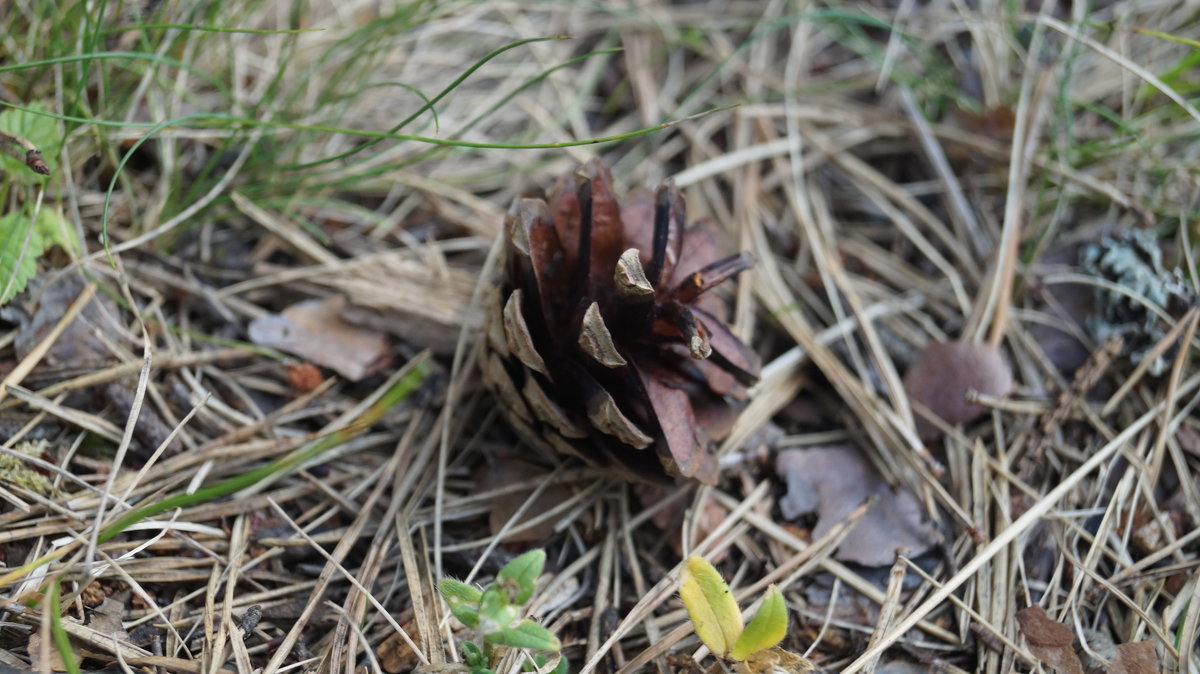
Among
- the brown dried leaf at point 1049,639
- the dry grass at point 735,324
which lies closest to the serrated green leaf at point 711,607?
the dry grass at point 735,324

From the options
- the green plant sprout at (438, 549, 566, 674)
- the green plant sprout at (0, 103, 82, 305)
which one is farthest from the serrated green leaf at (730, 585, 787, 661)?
the green plant sprout at (0, 103, 82, 305)

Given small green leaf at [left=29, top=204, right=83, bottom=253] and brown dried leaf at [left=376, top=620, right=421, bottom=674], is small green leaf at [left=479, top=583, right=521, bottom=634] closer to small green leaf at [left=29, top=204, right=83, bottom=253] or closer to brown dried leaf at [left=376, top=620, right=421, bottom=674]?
brown dried leaf at [left=376, top=620, right=421, bottom=674]

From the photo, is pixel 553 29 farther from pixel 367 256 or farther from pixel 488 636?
pixel 488 636

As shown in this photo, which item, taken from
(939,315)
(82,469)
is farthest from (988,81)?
(82,469)

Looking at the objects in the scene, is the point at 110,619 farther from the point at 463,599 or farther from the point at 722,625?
the point at 722,625

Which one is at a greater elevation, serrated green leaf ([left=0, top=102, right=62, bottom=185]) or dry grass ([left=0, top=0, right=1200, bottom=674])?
serrated green leaf ([left=0, top=102, right=62, bottom=185])

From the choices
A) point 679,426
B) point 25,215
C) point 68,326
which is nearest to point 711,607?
point 679,426

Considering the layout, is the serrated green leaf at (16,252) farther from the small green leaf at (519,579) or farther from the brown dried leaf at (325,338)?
the small green leaf at (519,579)
